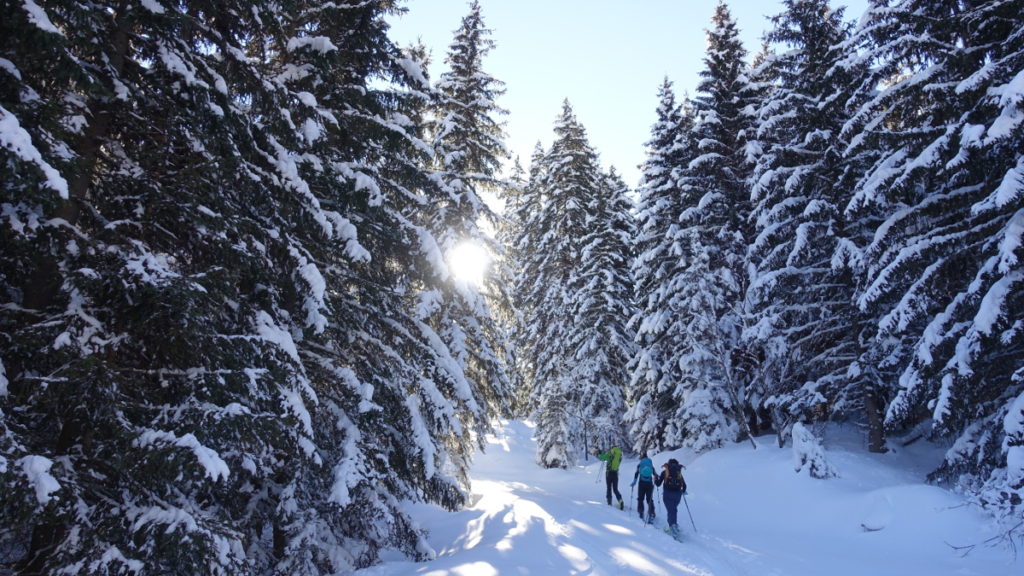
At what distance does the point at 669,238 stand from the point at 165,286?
17.8 metres

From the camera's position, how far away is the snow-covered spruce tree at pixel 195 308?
Answer: 15.5ft

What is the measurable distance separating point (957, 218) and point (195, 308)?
1584cm

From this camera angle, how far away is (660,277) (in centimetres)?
2028

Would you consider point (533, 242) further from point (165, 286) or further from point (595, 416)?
point (165, 286)

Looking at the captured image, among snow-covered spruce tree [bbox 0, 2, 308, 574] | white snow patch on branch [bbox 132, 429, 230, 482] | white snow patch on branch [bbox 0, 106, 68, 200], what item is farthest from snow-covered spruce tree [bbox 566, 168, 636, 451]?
white snow patch on branch [bbox 0, 106, 68, 200]

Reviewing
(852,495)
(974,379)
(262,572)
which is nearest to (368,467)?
(262,572)

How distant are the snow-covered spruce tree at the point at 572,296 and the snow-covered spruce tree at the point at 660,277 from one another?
2225mm

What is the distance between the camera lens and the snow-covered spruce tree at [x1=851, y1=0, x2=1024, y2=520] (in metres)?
9.45

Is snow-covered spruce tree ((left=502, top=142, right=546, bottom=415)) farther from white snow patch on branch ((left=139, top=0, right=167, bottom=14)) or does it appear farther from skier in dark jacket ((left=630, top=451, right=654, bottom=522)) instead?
white snow patch on branch ((left=139, top=0, right=167, bottom=14))

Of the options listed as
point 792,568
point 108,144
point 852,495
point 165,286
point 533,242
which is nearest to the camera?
point 165,286

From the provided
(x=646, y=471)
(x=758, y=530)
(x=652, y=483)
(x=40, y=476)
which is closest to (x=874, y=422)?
(x=758, y=530)

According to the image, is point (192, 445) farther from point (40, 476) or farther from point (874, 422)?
point (874, 422)

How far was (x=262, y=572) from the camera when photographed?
817cm

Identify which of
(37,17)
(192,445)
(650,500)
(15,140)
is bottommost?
(650,500)
